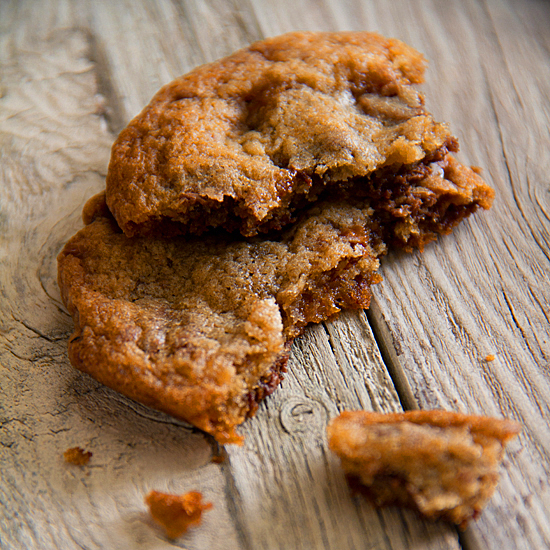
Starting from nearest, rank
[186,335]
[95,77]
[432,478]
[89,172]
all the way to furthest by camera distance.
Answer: [432,478]
[186,335]
[89,172]
[95,77]

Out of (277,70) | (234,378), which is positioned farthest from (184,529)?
(277,70)

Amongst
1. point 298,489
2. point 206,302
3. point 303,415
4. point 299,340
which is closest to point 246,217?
point 206,302

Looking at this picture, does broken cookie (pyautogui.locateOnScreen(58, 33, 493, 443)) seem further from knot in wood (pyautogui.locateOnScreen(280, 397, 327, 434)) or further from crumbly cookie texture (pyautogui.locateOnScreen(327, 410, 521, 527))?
crumbly cookie texture (pyautogui.locateOnScreen(327, 410, 521, 527))

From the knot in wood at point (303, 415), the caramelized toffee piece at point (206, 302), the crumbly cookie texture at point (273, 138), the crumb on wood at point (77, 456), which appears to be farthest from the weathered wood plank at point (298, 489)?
the crumbly cookie texture at point (273, 138)

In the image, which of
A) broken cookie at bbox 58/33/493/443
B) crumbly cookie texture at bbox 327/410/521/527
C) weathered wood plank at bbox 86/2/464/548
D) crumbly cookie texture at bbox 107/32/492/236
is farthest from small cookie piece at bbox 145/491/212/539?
crumbly cookie texture at bbox 107/32/492/236

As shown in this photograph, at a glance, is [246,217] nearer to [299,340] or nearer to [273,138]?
[273,138]

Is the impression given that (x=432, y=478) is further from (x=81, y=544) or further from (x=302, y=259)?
(x=81, y=544)

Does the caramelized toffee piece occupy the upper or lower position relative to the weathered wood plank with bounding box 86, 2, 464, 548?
upper
